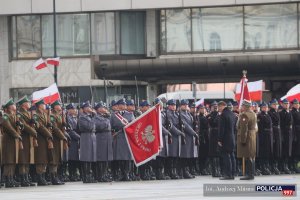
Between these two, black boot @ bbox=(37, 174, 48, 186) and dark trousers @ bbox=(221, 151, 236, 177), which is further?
dark trousers @ bbox=(221, 151, 236, 177)

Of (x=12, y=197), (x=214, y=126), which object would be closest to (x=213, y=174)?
(x=214, y=126)

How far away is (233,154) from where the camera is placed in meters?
24.7

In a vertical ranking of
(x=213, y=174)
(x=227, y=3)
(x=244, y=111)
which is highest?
(x=227, y=3)

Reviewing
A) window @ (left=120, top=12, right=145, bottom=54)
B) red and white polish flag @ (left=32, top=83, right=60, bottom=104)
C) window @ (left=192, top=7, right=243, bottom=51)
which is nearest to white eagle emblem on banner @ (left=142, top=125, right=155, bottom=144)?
Answer: red and white polish flag @ (left=32, top=83, right=60, bottom=104)

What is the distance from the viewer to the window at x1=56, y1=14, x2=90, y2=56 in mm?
53281

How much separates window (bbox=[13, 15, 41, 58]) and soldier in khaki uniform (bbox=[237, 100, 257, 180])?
100 ft

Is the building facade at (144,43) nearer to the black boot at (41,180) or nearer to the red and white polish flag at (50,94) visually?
the red and white polish flag at (50,94)

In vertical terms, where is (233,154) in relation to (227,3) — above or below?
below

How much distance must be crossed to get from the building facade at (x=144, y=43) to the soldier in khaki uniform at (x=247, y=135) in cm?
2595

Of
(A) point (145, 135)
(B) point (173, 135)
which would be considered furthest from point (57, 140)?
(B) point (173, 135)

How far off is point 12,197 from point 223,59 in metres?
30.8

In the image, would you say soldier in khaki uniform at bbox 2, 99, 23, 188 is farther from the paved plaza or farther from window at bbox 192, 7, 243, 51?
window at bbox 192, 7, 243, 51

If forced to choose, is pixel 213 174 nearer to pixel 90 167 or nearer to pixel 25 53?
pixel 90 167

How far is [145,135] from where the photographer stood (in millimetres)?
25094
